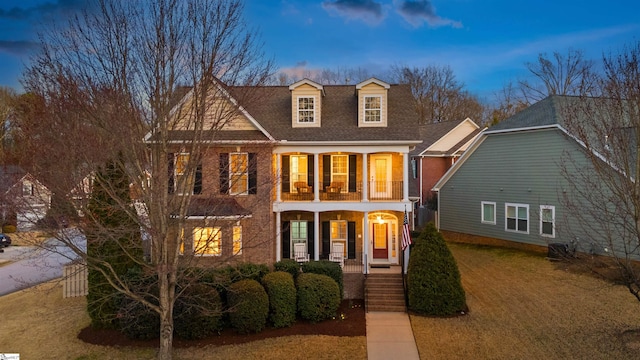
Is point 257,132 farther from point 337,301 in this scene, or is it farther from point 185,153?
point 337,301

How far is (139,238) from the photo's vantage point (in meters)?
10.9

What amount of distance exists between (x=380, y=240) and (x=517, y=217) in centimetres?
906

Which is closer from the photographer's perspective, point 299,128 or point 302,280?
point 302,280

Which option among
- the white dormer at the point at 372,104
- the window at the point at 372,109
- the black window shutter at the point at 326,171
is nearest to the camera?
the white dormer at the point at 372,104

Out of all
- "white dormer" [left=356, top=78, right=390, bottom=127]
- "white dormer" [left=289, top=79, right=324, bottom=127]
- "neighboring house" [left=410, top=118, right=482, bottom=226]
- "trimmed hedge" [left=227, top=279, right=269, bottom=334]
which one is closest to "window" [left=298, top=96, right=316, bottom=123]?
"white dormer" [left=289, top=79, right=324, bottom=127]

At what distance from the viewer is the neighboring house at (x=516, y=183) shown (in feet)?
66.7

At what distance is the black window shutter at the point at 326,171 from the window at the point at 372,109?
270cm

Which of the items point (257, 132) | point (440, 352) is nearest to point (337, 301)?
point (440, 352)

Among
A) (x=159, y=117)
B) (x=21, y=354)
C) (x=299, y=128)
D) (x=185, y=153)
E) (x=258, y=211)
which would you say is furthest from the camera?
(x=299, y=128)

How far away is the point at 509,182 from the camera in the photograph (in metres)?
23.1

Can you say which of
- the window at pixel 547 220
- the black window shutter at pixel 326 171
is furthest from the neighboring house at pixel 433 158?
the black window shutter at pixel 326 171

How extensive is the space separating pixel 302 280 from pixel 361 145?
23.1 ft

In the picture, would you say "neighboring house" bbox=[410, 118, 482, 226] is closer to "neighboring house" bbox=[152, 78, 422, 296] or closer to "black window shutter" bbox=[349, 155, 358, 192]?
"neighboring house" bbox=[152, 78, 422, 296]

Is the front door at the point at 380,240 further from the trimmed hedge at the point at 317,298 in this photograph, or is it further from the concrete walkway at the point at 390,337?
the trimmed hedge at the point at 317,298
